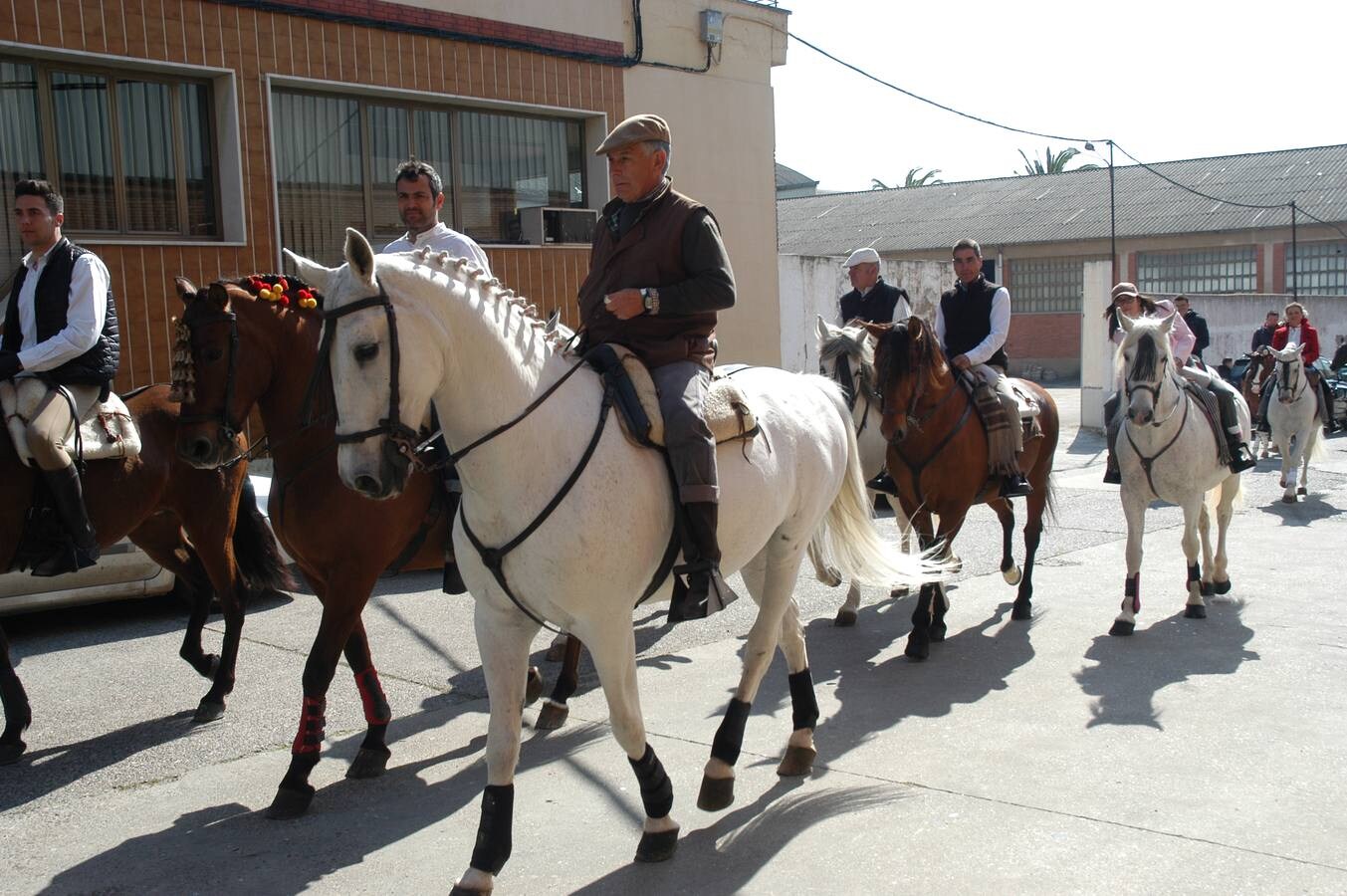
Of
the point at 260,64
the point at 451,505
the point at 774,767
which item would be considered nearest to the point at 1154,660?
the point at 774,767

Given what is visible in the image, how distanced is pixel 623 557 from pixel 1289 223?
3929 centimetres

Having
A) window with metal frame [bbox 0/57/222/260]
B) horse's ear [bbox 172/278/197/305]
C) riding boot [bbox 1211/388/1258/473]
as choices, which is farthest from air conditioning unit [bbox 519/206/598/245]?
horse's ear [bbox 172/278/197/305]

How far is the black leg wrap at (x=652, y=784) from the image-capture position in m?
4.18

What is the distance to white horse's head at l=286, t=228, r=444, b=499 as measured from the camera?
3.44 m

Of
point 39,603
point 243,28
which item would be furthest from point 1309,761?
point 243,28

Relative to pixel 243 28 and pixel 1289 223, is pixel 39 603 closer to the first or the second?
pixel 243 28

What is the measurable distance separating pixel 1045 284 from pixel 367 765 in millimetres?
38835

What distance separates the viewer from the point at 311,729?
4809 mm

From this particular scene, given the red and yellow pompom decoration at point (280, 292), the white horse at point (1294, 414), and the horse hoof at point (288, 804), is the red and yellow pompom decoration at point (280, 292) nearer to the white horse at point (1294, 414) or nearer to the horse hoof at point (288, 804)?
the horse hoof at point (288, 804)

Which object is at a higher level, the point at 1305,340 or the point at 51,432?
the point at 51,432

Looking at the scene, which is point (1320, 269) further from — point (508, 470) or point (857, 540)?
point (508, 470)

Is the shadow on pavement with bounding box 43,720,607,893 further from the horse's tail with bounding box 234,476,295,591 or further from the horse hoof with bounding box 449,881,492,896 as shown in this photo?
the horse's tail with bounding box 234,476,295,591

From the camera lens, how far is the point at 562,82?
13.3m

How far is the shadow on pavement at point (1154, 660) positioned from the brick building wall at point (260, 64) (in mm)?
7896
